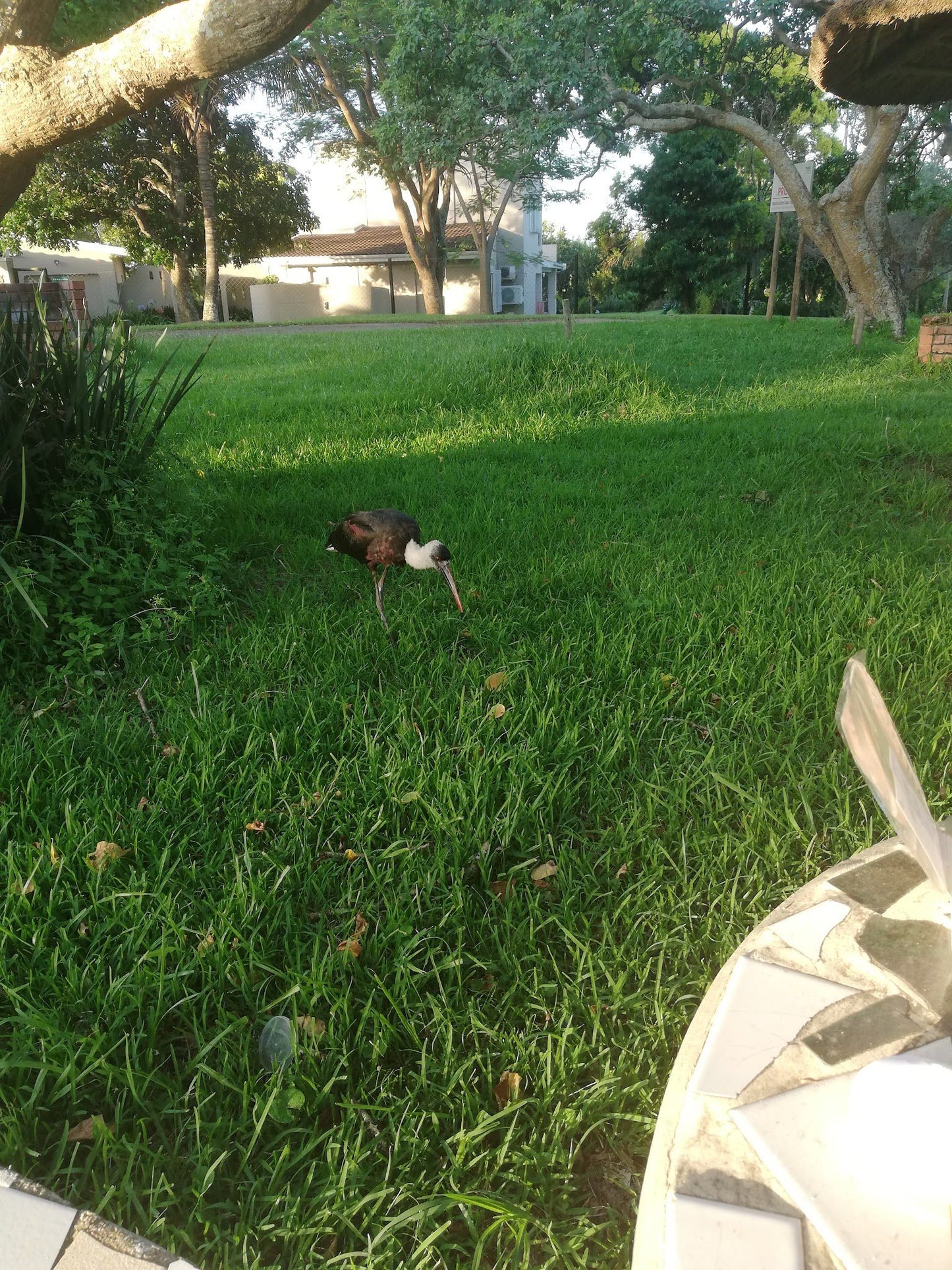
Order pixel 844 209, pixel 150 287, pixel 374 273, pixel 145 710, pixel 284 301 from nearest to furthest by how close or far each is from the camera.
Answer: pixel 145 710, pixel 844 209, pixel 284 301, pixel 150 287, pixel 374 273

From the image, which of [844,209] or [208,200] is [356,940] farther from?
[208,200]

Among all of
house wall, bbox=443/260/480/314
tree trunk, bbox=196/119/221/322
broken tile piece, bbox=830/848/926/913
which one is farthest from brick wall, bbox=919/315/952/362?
house wall, bbox=443/260/480/314

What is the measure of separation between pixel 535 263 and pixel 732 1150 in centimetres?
4392

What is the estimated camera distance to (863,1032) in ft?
3.17

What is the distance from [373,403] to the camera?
8.09m

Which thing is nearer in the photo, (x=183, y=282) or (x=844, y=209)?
(x=844, y=209)

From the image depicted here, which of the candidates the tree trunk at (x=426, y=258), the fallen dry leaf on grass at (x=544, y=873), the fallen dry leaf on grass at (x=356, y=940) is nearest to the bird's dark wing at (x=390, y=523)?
the fallen dry leaf on grass at (x=544, y=873)

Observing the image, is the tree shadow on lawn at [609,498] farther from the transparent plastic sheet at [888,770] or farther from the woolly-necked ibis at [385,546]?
the transparent plastic sheet at [888,770]

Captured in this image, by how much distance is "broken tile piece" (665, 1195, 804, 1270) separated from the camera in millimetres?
749

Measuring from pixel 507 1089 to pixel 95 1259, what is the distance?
824 millimetres

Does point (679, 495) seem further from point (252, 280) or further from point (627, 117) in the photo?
point (252, 280)

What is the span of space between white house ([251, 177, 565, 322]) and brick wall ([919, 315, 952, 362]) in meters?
29.5

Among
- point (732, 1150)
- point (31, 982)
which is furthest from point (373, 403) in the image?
point (732, 1150)

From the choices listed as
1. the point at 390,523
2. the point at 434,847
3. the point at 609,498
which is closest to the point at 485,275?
the point at 609,498
